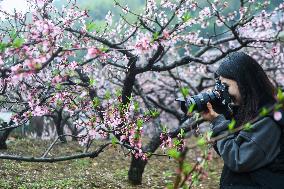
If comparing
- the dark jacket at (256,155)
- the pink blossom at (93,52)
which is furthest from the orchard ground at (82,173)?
the pink blossom at (93,52)

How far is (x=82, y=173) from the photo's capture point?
8531 millimetres

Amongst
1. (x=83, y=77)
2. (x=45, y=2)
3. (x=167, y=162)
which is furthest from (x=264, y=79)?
(x=167, y=162)

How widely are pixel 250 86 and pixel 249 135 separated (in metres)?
0.41

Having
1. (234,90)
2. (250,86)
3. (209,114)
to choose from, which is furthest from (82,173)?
(250,86)

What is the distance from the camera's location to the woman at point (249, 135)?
3.05 metres

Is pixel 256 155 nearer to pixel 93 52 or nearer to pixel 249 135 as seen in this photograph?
pixel 249 135

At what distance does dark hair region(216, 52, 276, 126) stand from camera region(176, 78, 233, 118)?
0.11 m

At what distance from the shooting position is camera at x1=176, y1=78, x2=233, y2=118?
329 cm

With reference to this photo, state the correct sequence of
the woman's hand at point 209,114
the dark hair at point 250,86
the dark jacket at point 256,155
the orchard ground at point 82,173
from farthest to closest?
the orchard ground at point 82,173 → the woman's hand at point 209,114 → the dark hair at point 250,86 → the dark jacket at point 256,155

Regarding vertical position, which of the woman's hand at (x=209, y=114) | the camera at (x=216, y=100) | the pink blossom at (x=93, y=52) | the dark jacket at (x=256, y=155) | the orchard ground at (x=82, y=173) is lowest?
the orchard ground at (x=82, y=173)

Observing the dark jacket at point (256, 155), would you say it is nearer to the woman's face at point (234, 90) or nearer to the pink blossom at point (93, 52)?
the woman's face at point (234, 90)

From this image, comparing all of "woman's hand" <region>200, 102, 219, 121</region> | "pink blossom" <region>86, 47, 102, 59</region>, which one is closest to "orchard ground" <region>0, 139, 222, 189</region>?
"woman's hand" <region>200, 102, 219, 121</region>

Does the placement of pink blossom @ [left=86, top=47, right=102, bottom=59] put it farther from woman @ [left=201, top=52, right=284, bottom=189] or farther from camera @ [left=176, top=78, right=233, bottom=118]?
woman @ [left=201, top=52, right=284, bottom=189]

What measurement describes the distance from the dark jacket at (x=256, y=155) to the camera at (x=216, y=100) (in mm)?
172
